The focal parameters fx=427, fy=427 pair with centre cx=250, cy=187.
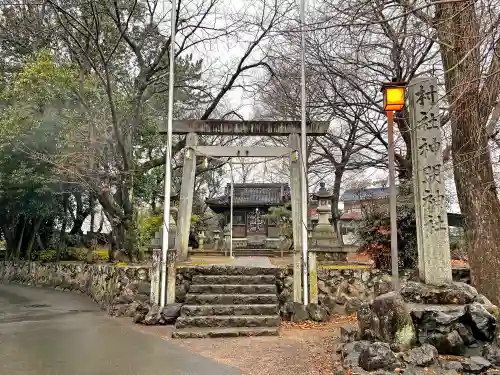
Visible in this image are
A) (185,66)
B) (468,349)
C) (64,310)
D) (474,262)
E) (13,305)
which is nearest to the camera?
(468,349)

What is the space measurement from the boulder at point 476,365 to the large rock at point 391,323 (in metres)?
0.70

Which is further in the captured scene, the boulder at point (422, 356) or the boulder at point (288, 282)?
the boulder at point (288, 282)

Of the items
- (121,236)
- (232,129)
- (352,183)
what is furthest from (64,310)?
(352,183)

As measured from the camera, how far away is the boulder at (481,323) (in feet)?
17.0

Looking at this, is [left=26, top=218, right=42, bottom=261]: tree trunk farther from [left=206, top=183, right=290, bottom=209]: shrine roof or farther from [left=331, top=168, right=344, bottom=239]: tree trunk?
[left=331, top=168, right=344, bottom=239]: tree trunk

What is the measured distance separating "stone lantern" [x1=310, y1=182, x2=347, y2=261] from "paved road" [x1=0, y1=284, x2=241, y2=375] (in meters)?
11.1

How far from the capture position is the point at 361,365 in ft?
15.3

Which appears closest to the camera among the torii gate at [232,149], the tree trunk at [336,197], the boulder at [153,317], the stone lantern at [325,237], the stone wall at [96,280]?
the boulder at [153,317]

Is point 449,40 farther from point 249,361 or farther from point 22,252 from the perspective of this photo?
point 22,252

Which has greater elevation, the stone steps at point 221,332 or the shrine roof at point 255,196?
the shrine roof at point 255,196

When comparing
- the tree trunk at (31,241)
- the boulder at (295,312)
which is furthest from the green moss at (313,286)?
the tree trunk at (31,241)

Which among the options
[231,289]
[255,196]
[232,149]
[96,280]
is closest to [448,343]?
[231,289]

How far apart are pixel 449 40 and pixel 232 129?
16.4 ft

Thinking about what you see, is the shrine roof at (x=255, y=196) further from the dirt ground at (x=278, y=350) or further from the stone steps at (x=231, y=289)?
the dirt ground at (x=278, y=350)
